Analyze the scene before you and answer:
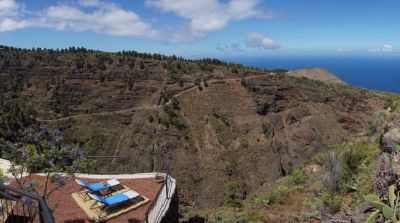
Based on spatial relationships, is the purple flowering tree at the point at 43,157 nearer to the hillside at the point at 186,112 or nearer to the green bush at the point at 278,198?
the green bush at the point at 278,198

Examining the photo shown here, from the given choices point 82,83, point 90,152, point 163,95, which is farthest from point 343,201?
point 82,83

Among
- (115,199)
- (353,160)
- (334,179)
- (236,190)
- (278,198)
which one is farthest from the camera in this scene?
(236,190)

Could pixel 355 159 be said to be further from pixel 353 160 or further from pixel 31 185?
pixel 31 185

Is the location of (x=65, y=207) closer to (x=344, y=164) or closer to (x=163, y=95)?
(x=344, y=164)

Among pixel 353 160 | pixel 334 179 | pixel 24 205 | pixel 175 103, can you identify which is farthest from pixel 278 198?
pixel 175 103

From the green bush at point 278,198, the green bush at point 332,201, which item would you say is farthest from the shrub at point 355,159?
the green bush at point 278,198

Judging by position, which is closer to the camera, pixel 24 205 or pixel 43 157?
pixel 24 205
